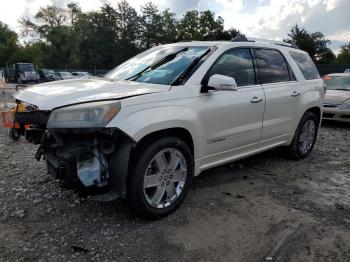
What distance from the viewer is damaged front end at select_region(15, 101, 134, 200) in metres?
3.08

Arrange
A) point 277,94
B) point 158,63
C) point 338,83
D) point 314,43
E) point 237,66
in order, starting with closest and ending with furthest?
A: 1. point 158,63
2. point 237,66
3. point 277,94
4. point 338,83
5. point 314,43

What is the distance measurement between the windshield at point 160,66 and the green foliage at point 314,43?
47026 mm

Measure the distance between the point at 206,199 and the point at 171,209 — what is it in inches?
24.3

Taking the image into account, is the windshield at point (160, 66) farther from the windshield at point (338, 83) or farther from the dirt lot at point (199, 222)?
the windshield at point (338, 83)

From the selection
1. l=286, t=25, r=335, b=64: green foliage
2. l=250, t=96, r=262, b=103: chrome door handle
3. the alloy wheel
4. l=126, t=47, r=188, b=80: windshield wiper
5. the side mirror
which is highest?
l=286, t=25, r=335, b=64: green foliage

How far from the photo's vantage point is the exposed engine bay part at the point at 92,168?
317cm

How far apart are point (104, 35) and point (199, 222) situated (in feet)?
206

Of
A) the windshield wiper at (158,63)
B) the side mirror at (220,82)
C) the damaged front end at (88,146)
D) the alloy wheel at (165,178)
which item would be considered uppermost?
the windshield wiper at (158,63)

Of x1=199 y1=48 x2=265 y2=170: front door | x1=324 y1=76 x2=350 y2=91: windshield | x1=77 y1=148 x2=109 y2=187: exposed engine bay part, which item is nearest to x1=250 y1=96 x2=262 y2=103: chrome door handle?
x1=199 y1=48 x2=265 y2=170: front door

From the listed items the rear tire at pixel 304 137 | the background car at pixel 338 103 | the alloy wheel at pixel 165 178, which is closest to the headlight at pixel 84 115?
the alloy wheel at pixel 165 178

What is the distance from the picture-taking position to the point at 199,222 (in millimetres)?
3596

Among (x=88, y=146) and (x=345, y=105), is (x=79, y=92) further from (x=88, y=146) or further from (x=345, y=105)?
(x=345, y=105)

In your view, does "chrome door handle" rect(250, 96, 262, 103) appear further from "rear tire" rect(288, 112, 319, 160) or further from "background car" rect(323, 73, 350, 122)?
"background car" rect(323, 73, 350, 122)

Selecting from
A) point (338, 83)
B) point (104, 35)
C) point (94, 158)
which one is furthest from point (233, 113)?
point (104, 35)
